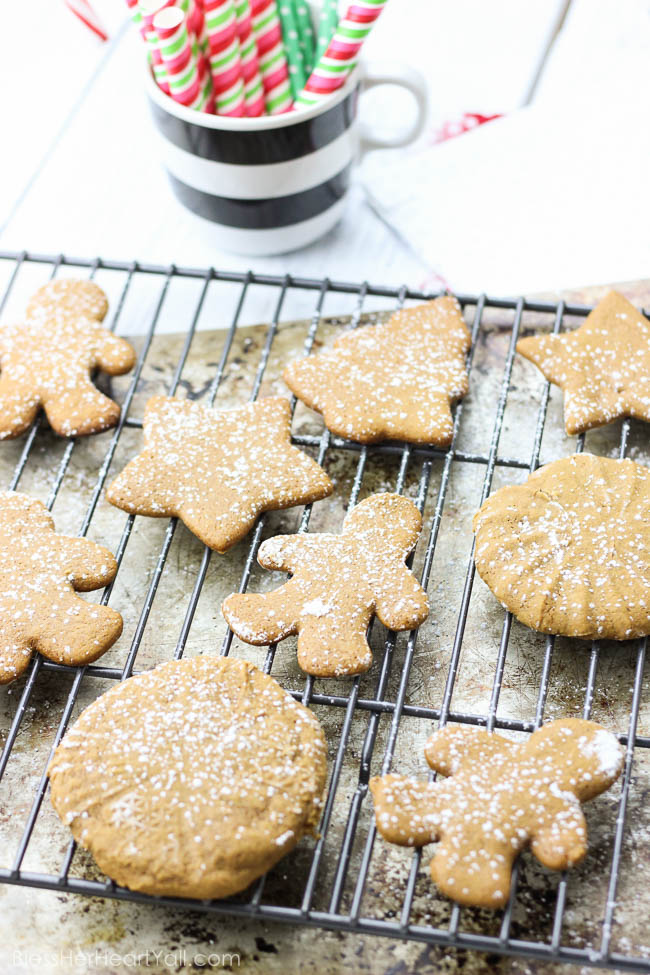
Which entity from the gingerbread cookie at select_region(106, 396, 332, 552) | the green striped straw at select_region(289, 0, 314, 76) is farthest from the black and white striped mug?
the gingerbread cookie at select_region(106, 396, 332, 552)

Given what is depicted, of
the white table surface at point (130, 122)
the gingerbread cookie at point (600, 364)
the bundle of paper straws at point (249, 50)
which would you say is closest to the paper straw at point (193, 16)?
the bundle of paper straws at point (249, 50)

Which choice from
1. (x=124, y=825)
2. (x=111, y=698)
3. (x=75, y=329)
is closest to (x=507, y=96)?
(x=75, y=329)

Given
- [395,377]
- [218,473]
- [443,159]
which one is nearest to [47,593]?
[218,473]

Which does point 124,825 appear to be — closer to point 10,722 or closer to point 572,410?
point 10,722

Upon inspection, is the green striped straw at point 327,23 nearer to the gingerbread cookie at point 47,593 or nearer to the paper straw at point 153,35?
the paper straw at point 153,35

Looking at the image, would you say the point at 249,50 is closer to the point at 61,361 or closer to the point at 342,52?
the point at 342,52
